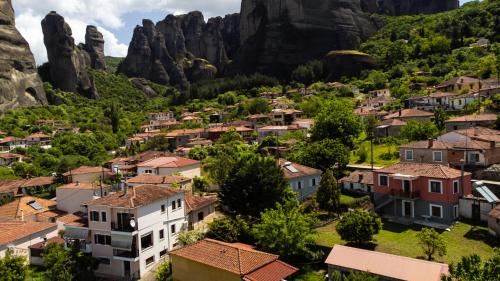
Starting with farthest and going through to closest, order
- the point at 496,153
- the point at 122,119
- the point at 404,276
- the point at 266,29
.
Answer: the point at 266,29 → the point at 122,119 → the point at 496,153 → the point at 404,276

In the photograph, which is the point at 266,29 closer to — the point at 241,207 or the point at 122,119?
the point at 122,119

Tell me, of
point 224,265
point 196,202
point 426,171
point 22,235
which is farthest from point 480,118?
point 22,235

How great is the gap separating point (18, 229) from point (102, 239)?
29.8 feet

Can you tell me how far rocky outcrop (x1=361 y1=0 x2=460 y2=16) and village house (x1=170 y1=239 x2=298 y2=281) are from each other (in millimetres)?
164894

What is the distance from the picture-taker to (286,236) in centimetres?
3038

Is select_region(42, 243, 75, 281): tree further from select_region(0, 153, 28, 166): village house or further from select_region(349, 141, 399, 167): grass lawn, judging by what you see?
select_region(0, 153, 28, 166): village house

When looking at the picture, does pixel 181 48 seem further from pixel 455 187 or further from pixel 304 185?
pixel 455 187

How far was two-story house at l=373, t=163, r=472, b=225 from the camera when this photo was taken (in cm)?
3466

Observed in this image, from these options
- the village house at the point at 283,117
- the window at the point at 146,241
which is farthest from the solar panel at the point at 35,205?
the village house at the point at 283,117

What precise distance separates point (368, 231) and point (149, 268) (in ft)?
51.1

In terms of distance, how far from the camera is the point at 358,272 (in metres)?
25.2

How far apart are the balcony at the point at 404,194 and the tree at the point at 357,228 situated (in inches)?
205

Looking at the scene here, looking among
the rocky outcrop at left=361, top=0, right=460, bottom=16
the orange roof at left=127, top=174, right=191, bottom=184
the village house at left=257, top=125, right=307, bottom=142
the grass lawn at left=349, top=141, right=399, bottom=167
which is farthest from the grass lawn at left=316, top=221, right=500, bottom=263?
the rocky outcrop at left=361, top=0, right=460, bottom=16

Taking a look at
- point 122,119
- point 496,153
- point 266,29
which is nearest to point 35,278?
point 496,153
